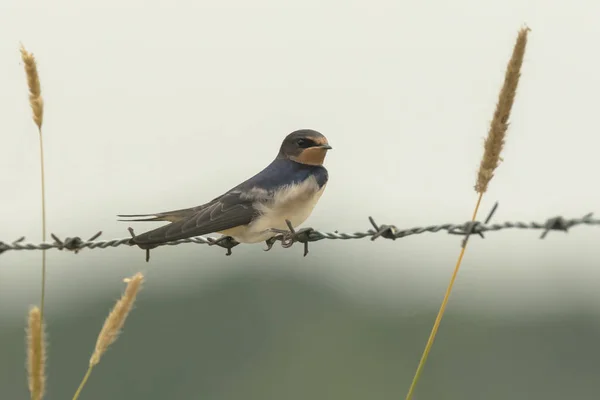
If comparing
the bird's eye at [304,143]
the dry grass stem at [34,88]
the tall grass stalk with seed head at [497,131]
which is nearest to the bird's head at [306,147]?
the bird's eye at [304,143]

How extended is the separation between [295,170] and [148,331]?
89863mm

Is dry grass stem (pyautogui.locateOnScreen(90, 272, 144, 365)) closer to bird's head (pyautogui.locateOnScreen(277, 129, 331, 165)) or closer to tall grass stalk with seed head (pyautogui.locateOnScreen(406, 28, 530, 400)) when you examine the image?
tall grass stalk with seed head (pyautogui.locateOnScreen(406, 28, 530, 400))

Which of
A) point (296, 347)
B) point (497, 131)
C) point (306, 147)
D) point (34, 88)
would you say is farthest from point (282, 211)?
point (296, 347)

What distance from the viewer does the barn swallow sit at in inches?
268

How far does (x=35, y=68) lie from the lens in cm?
567

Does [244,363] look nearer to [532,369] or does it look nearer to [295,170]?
[532,369]

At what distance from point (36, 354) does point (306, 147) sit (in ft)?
9.21

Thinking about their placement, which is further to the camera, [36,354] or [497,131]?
[497,131]

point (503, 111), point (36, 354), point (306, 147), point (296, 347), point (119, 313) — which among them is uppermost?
point (503, 111)

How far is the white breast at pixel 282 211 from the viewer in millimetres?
6926

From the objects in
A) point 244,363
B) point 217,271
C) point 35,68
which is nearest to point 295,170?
point 35,68

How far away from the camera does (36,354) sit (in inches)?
194

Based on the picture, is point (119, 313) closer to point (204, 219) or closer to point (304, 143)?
point (204, 219)

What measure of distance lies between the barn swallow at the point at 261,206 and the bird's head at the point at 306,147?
0.09m
